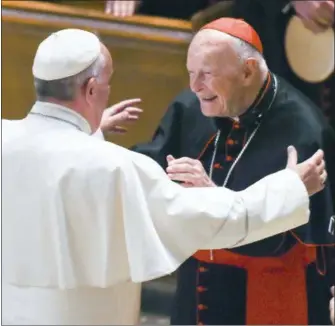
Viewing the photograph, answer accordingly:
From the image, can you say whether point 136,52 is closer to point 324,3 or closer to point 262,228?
point 324,3

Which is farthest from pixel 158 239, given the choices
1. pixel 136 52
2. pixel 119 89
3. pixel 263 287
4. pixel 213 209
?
pixel 136 52

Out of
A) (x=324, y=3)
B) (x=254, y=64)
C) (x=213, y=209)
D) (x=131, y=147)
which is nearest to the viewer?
(x=213, y=209)

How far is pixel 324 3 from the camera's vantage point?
2289 mm

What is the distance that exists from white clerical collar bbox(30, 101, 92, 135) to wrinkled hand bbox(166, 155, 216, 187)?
0.62 ft

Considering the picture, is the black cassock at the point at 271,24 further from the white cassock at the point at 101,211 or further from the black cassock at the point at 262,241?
the white cassock at the point at 101,211

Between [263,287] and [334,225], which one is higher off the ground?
[334,225]

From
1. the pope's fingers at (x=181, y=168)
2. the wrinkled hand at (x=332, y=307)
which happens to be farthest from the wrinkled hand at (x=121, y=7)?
the wrinkled hand at (x=332, y=307)

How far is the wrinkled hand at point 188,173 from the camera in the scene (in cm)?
174

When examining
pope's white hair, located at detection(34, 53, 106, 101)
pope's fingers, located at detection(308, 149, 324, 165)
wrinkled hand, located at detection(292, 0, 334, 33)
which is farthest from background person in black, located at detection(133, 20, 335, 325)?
wrinkled hand, located at detection(292, 0, 334, 33)

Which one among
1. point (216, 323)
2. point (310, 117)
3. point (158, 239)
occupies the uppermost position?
point (310, 117)

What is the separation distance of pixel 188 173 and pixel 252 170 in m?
0.19

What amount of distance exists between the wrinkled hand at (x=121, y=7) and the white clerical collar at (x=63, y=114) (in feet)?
2.34

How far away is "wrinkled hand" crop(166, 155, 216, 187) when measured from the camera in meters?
1.74

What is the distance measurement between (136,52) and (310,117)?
26.8 inches
